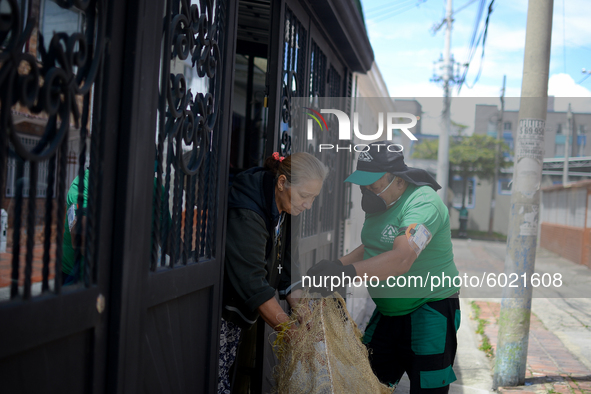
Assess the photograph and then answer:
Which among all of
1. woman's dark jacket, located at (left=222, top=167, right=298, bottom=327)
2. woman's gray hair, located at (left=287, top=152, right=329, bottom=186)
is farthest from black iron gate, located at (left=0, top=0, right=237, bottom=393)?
woman's gray hair, located at (left=287, top=152, right=329, bottom=186)

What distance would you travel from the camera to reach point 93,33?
4.84 ft

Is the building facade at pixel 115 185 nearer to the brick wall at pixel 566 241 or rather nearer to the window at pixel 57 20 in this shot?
the window at pixel 57 20

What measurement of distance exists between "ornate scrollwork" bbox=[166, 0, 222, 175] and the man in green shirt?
103 centimetres

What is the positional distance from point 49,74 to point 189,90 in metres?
0.81

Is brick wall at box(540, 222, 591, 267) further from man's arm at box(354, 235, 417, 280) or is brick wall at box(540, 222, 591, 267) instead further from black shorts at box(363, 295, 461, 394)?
man's arm at box(354, 235, 417, 280)

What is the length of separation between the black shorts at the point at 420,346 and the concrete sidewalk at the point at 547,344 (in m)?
1.67

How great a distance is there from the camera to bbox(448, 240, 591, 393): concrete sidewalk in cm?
468

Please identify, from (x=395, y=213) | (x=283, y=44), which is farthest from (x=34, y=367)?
(x=283, y=44)

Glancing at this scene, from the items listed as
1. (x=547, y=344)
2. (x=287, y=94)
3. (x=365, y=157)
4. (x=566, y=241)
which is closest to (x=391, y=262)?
(x=365, y=157)

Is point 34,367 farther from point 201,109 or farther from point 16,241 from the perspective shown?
point 201,109

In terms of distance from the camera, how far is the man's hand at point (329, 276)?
2.55 m

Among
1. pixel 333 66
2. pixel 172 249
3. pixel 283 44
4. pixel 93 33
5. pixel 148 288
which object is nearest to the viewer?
pixel 93 33

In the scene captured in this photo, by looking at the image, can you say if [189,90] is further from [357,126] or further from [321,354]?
[357,126]

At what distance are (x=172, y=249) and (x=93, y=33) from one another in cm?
88
